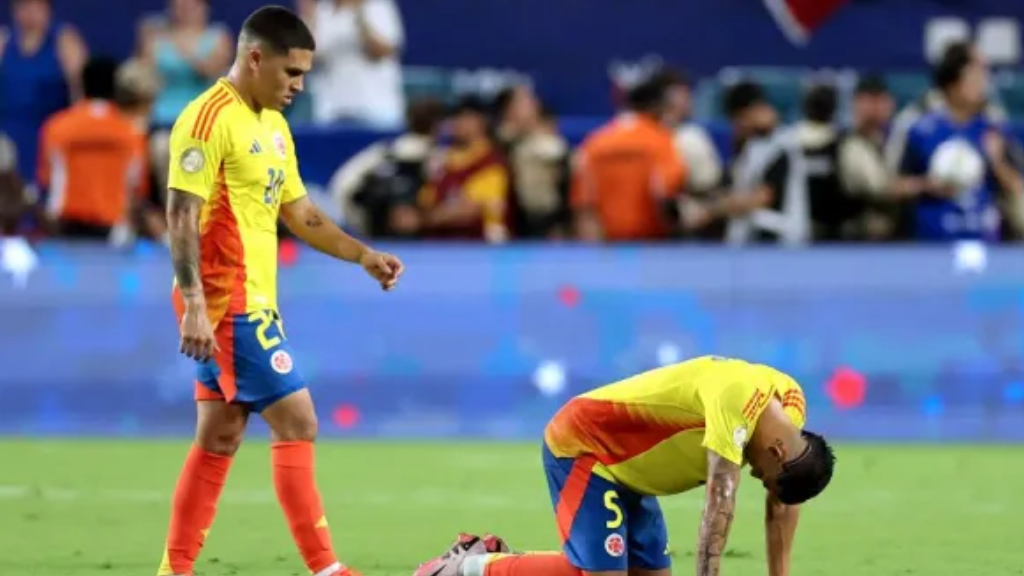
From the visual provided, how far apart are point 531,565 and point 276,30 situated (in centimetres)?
211

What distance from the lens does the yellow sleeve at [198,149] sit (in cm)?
833

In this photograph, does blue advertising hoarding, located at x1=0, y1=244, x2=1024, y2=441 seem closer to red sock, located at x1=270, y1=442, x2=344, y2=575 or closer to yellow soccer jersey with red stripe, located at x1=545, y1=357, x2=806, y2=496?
red sock, located at x1=270, y1=442, x2=344, y2=575

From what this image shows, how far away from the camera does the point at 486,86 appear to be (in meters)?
19.8

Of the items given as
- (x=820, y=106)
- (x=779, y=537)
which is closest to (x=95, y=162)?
(x=820, y=106)

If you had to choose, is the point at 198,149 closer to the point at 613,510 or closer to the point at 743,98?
the point at 613,510

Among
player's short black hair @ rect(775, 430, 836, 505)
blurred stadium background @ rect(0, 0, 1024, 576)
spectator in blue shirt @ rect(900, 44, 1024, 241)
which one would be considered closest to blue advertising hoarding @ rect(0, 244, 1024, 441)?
blurred stadium background @ rect(0, 0, 1024, 576)

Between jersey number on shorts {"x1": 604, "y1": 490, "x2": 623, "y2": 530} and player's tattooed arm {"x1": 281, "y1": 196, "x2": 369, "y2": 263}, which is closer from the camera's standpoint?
jersey number on shorts {"x1": 604, "y1": 490, "x2": 623, "y2": 530}

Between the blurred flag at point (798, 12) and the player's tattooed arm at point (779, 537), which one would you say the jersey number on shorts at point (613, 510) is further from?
the blurred flag at point (798, 12)

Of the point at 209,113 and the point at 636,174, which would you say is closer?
the point at 209,113

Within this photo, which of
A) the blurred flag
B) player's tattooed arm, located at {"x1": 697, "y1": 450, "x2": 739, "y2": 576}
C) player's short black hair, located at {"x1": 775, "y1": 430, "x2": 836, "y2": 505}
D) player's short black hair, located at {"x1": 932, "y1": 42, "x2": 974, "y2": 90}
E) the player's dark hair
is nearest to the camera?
player's tattooed arm, located at {"x1": 697, "y1": 450, "x2": 739, "y2": 576}

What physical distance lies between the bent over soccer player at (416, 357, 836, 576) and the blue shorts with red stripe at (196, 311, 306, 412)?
37.1 inches

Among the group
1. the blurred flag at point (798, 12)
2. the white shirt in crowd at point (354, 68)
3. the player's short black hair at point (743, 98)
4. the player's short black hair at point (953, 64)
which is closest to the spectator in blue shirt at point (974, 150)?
the player's short black hair at point (953, 64)

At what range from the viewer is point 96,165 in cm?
1586

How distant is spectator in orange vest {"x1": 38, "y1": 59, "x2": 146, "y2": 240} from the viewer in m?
15.9
